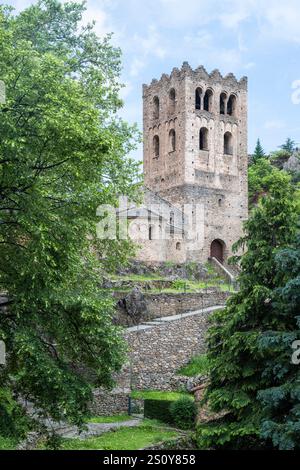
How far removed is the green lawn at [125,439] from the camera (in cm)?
1767

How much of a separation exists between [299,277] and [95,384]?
21.4ft

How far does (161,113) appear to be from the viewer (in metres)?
50.6

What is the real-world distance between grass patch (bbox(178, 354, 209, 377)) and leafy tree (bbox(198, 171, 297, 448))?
8548 mm

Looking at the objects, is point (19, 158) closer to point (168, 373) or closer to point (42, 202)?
point (42, 202)

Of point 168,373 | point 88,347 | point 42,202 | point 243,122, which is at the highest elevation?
point 243,122

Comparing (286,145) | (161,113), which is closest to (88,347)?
(161,113)

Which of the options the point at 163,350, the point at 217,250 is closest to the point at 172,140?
the point at 217,250

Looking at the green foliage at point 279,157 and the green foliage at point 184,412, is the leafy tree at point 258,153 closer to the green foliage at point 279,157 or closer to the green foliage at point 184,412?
the green foliage at point 279,157

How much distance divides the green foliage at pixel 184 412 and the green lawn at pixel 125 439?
76cm

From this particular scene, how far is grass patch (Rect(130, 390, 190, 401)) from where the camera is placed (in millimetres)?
23297

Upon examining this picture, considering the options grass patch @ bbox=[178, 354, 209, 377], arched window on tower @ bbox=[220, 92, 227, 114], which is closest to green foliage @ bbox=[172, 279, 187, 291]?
grass patch @ bbox=[178, 354, 209, 377]

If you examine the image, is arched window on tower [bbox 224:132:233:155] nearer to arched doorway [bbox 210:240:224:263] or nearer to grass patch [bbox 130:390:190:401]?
arched doorway [bbox 210:240:224:263]

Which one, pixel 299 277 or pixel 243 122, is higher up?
pixel 243 122

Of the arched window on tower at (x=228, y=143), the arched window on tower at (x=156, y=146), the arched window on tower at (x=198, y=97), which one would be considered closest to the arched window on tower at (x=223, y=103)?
the arched window on tower at (x=228, y=143)
